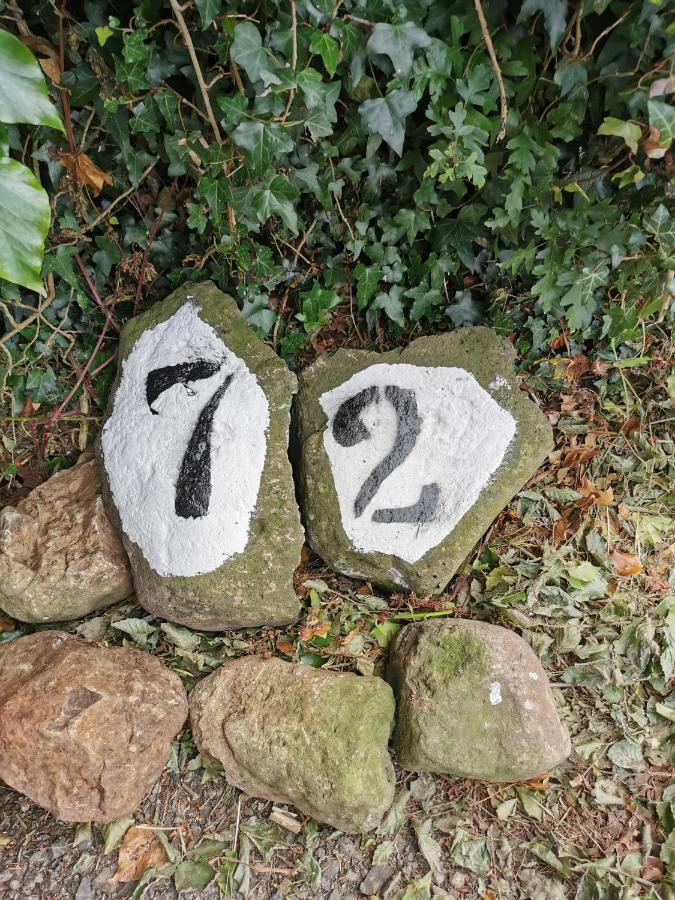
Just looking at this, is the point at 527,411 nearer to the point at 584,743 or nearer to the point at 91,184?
the point at 584,743

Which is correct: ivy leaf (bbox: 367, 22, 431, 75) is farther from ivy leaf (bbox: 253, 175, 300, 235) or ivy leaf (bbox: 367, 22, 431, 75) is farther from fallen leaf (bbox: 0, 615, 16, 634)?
fallen leaf (bbox: 0, 615, 16, 634)

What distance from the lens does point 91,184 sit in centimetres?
259

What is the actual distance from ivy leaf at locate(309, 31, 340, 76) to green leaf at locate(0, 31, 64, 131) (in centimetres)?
92

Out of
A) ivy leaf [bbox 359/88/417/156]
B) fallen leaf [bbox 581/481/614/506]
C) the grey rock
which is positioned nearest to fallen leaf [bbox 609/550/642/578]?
fallen leaf [bbox 581/481/614/506]

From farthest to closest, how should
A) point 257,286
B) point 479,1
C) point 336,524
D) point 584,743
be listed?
point 257,286, point 336,524, point 584,743, point 479,1

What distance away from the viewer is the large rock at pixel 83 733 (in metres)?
2.25

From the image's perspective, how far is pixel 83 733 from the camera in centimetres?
225

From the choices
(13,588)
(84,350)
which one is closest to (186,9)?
(84,350)

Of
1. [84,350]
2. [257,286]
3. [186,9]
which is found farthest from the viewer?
[84,350]

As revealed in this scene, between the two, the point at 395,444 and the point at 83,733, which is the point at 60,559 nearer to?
the point at 83,733

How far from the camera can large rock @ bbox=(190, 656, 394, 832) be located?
220 centimetres

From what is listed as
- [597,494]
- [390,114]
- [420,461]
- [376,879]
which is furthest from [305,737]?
[390,114]

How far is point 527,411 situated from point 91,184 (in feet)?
6.63

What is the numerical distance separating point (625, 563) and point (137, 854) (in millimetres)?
2225
